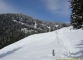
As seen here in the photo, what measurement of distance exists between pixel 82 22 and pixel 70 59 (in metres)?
7.47

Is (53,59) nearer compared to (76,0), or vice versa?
(53,59)

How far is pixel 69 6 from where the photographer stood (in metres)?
22.9

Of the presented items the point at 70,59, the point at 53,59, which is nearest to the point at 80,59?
the point at 70,59

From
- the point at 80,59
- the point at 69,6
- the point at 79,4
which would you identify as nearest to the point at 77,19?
the point at 79,4

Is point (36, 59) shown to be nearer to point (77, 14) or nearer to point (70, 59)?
point (70, 59)

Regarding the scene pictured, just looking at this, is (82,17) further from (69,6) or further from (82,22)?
(69,6)

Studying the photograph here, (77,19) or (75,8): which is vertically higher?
(75,8)

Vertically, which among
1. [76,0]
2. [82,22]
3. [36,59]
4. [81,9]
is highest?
[76,0]

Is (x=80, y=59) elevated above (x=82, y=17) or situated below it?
below

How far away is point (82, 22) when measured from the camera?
773 inches

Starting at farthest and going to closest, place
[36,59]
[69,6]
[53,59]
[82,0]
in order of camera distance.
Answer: [69,6], [82,0], [36,59], [53,59]

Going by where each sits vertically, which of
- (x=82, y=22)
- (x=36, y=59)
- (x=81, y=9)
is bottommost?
(x=36, y=59)

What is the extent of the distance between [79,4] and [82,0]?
794mm

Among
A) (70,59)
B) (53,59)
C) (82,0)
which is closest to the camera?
(70,59)
